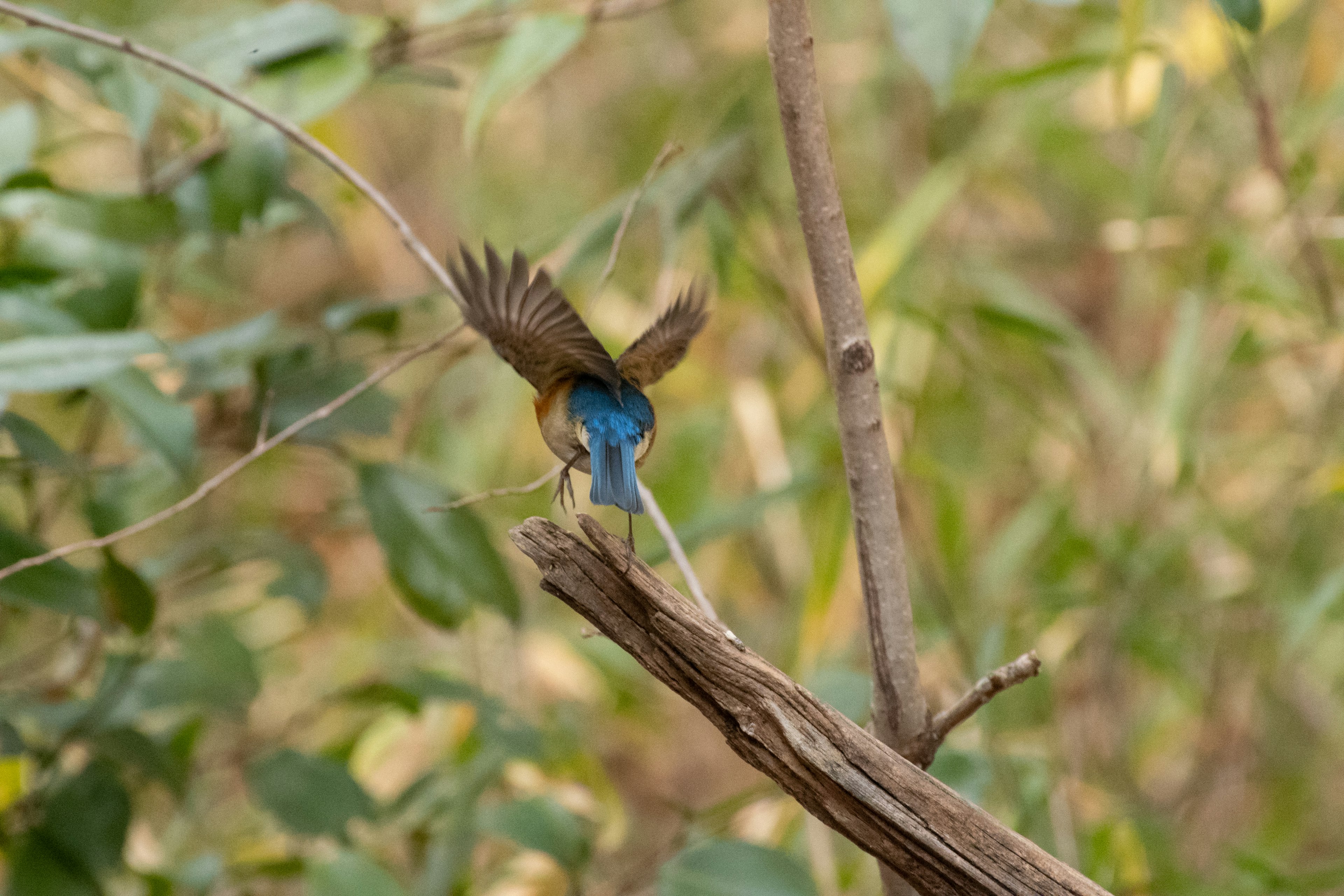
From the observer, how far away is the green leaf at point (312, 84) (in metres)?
1.40

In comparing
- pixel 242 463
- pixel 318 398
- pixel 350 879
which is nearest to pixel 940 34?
pixel 242 463

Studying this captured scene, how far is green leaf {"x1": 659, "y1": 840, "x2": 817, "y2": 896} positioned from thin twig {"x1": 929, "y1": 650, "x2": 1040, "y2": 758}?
42 centimetres

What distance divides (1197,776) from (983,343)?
987mm

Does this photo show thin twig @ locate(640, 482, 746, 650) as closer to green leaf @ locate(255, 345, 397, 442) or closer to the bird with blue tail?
the bird with blue tail

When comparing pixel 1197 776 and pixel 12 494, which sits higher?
pixel 1197 776

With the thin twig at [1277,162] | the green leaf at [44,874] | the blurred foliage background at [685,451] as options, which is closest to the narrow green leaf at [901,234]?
the blurred foliage background at [685,451]

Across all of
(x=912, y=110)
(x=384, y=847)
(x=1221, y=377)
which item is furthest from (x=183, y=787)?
(x=912, y=110)

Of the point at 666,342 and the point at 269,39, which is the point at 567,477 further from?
the point at 269,39

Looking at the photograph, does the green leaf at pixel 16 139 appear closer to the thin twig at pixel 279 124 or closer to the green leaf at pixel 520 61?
the thin twig at pixel 279 124

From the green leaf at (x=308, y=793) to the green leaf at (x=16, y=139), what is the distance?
773 millimetres

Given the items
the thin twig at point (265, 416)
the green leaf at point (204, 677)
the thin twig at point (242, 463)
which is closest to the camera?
the thin twig at point (242, 463)

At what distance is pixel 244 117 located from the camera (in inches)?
54.7

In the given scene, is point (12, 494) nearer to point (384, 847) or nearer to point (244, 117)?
point (384, 847)

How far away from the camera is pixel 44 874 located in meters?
1.31
